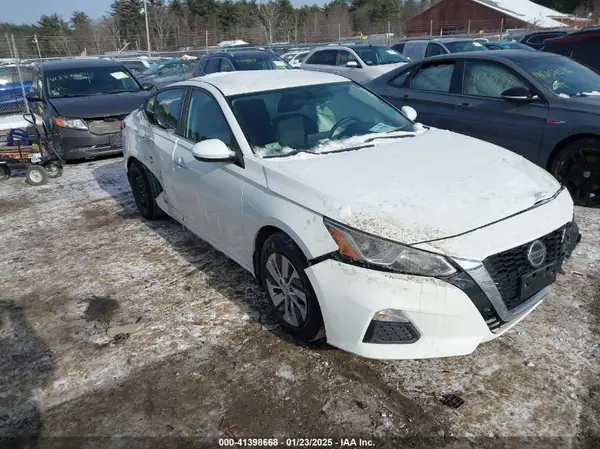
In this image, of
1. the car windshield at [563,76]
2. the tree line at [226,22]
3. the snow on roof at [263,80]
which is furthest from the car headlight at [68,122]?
the tree line at [226,22]

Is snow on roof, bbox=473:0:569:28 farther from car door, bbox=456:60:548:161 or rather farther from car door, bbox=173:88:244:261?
car door, bbox=173:88:244:261

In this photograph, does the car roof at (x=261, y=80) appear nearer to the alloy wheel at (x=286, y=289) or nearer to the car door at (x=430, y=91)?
the alloy wheel at (x=286, y=289)

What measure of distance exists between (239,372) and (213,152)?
1.46 m

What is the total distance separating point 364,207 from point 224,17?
65651 mm

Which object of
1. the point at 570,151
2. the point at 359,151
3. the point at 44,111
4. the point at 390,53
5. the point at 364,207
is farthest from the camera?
the point at 390,53

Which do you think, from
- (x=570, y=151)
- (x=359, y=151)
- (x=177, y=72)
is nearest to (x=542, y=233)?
(x=359, y=151)

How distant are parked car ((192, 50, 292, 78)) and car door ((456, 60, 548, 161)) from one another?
716 centimetres

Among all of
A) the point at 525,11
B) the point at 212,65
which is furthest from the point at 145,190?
the point at 525,11

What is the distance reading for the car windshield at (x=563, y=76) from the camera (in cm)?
515

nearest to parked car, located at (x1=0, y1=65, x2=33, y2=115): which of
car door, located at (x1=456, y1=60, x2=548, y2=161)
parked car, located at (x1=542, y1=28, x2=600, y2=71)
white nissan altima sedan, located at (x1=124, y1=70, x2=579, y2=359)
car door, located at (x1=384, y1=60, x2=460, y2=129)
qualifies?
car door, located at (x1=384, y1=60, x2=460, y2=129)

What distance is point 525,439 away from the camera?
2332mm

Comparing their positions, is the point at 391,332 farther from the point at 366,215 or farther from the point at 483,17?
the point at 483,17

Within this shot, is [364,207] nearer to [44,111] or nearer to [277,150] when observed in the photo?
[277,150]

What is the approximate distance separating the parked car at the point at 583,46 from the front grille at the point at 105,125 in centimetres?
787
